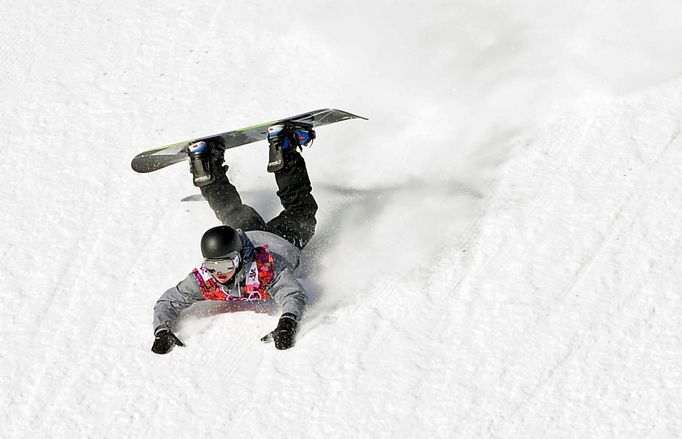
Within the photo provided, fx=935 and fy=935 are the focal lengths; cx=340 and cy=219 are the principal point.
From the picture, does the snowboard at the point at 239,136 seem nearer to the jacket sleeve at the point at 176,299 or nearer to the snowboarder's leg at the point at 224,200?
the snowboarder's leg at the point at 224,200

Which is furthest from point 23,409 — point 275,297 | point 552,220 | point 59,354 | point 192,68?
point 192,68

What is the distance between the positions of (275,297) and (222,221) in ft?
3.05

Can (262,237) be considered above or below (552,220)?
above

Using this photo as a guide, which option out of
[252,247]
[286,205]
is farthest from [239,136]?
[252,247]

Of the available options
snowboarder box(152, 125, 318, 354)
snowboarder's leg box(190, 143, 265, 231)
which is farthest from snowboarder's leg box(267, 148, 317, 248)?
snowboarder's leg box(190, 143, 265, 231)

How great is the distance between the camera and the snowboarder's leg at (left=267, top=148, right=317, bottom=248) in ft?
20.0

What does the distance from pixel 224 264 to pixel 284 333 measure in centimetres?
52

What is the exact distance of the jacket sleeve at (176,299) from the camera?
5488mm

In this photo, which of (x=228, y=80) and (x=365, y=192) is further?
(x=228, y=80)

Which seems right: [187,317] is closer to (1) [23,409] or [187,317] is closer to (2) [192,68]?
(1) [23,409]

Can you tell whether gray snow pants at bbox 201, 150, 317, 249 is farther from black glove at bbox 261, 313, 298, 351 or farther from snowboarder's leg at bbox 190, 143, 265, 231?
black glove at bbox 261, 313, 298, 351

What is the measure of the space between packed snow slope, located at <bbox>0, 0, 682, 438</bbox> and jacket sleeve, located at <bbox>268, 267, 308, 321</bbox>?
5.8 inches

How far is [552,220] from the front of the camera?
6.06 metres

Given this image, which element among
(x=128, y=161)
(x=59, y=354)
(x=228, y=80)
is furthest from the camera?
(x=228, y=80)
